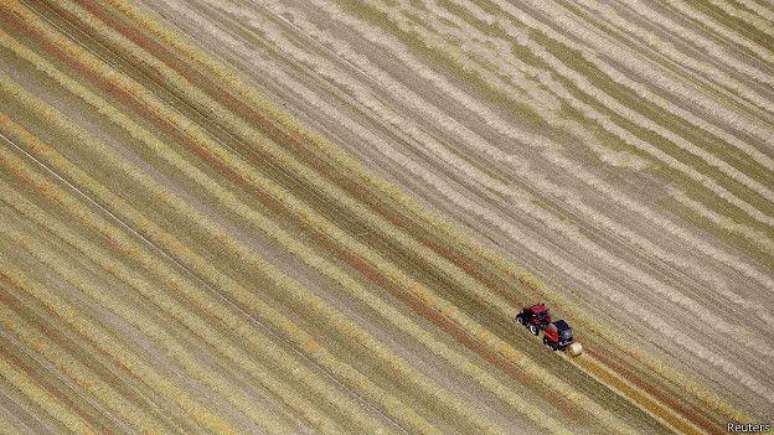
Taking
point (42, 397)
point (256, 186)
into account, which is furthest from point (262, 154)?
point (42, 397)

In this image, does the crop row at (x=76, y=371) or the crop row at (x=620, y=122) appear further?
the crop row at (x=620, y=122)

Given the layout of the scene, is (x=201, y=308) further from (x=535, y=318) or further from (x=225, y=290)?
(x=535, y=318)

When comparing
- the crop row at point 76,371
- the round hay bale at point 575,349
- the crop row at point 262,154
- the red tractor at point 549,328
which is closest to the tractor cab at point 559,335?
the red tractor at point 549,328

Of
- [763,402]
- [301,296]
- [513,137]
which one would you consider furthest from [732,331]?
[301,296]

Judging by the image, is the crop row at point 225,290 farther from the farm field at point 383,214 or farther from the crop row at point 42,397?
the crop row at point 42,397

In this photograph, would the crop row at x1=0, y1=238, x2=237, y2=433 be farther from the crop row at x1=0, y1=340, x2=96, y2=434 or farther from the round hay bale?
the round hay bale

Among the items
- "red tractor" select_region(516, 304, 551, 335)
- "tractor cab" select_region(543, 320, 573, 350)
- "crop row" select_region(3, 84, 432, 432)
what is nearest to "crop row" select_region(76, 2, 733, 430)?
"red tractor" select_region(516, 304, 551, 335)
